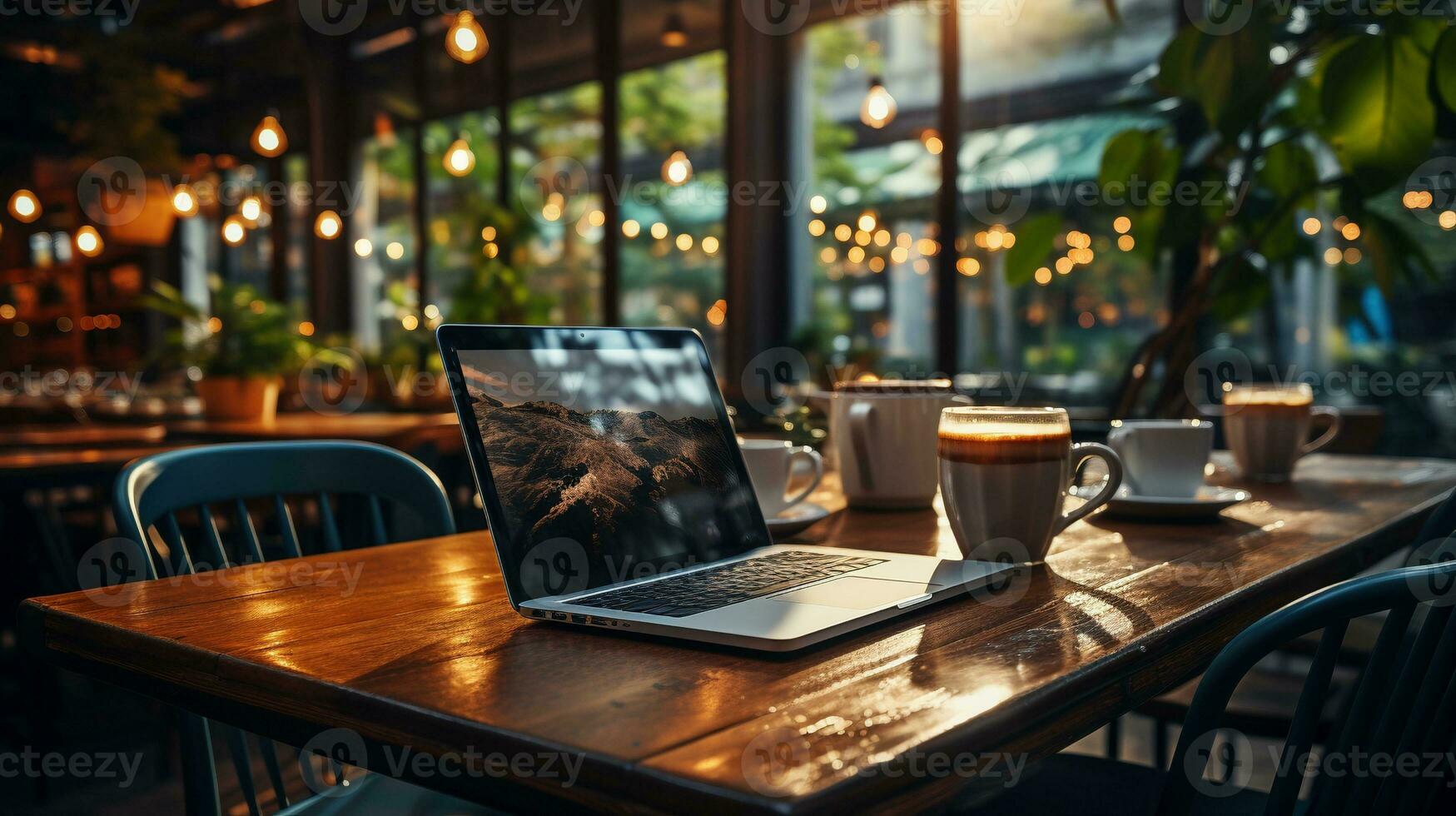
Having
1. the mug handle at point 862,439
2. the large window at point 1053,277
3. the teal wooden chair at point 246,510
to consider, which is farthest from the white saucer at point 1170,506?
the large window at point 1053,277

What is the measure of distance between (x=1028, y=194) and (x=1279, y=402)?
3.65m

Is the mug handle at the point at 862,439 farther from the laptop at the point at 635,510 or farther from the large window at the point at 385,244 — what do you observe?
the large window at the point at 385,244

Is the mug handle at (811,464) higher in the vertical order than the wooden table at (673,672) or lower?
higher

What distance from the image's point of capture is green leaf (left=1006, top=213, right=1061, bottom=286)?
8.21 feet

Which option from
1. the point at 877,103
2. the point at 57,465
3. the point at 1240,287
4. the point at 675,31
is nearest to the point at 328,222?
the point at 675,31

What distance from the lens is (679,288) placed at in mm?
6484

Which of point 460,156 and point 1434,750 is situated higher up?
point 460,156

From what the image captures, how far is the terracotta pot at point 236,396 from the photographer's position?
13.5ft

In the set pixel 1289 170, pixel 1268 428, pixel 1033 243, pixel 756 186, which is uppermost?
pixel 756 186

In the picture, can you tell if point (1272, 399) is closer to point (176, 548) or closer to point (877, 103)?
point (176, 548)

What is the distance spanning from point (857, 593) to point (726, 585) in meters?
0.10

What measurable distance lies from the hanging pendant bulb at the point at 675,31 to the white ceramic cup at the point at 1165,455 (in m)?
5.45

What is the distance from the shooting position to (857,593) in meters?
0.81

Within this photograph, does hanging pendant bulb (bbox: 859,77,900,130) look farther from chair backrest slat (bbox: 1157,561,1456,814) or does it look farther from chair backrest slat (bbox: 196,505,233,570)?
chair backrest slat (bbox: 1157,561,1456,814)
